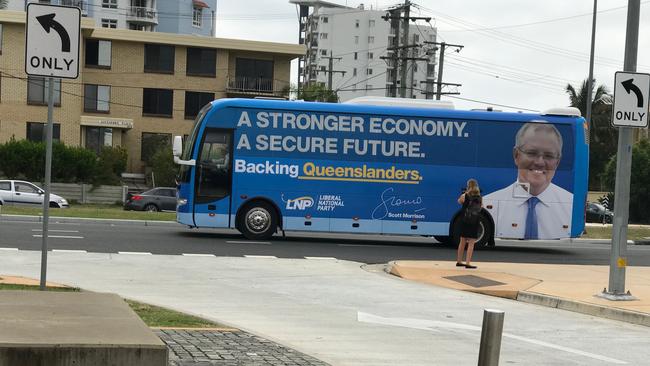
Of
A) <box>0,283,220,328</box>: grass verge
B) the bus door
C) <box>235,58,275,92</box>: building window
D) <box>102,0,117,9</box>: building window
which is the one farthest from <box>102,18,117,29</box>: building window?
<box>0,283,220,328</box>: grass verge

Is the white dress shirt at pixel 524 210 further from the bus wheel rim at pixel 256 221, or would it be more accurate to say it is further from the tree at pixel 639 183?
the tree at pixel 639 183

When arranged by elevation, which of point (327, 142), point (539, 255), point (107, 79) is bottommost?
point (539, 255)

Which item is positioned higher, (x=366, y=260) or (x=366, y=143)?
(x=366, y=143)

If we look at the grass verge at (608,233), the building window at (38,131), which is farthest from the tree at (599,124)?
the building window at (38,131)

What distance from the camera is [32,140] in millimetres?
53969

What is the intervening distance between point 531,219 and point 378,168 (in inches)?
168

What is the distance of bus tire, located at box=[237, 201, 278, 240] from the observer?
73.8 ft

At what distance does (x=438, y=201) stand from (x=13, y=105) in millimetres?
38733

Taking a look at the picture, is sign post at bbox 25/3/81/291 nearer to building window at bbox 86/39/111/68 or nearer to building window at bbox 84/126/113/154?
building window at bbox 84/126/113/154

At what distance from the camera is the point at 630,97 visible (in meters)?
13.3

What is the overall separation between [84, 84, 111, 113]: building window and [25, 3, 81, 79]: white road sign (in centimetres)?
4956

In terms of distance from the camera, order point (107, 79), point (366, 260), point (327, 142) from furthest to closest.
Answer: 1. point (107, 79)
2. point (327, 142)
3. point (366, 260)

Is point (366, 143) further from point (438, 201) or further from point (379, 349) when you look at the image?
point (379, 349)

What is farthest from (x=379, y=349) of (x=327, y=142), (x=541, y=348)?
(x=327, y=142)
